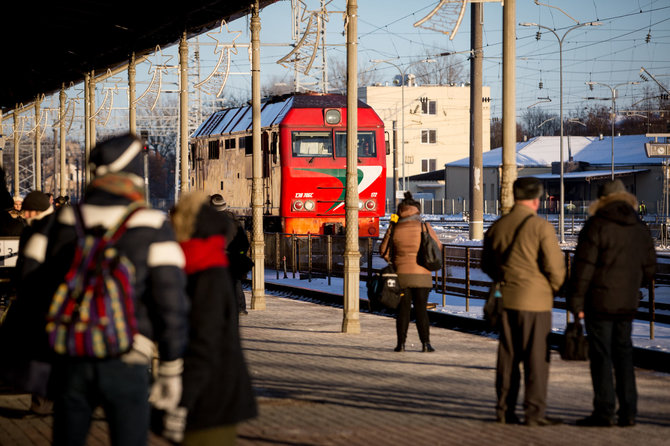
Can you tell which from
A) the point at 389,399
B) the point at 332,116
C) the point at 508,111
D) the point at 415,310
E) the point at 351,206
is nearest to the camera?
the point at 389,399

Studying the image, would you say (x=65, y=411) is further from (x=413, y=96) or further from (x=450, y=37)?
(x=413, y=96)

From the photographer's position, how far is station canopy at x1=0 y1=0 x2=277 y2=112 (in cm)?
2028

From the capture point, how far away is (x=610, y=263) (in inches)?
337

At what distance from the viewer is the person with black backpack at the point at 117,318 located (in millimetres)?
4684

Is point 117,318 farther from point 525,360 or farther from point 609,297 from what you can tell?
point 609,297

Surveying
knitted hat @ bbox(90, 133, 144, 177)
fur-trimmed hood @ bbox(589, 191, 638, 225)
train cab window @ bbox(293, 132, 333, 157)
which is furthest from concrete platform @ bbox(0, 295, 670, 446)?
train cab window @ bbox(293, 132, 333, 157)

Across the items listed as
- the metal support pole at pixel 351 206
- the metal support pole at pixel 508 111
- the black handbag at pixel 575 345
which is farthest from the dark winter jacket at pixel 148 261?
the metal support pole at pixel 351 206

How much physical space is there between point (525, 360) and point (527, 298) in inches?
19.3

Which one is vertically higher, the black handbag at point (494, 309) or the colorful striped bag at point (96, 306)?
the colorful striped bag at point (96, 306)

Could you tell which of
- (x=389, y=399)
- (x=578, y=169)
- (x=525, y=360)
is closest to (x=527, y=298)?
(x=525, y=360)

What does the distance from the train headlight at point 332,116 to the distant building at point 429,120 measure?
8060 cm

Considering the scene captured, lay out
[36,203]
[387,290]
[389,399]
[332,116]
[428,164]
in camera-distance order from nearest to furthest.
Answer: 1. [389,399]
2. [36,203]
3. [387,290]
4. [332,116]
5. [428,164]

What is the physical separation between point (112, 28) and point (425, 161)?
9312 centimetres

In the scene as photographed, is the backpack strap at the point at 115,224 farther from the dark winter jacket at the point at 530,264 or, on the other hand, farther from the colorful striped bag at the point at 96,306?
the dark winter jacket at the point at 530,264
